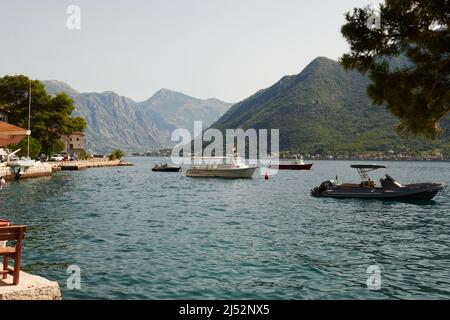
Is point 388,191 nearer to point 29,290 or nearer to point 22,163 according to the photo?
point 29,290

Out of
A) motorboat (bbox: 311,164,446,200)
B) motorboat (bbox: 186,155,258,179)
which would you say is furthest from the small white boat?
motorboat (bbox: 311,164,446,200)

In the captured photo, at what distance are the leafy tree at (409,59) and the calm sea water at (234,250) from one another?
5.89m

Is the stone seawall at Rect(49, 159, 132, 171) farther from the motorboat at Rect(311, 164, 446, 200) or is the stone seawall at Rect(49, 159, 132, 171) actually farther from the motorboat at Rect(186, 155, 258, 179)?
the motorboat at Rect(311, 164, 446, 200)

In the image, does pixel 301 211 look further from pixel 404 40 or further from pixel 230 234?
pixel 404 40

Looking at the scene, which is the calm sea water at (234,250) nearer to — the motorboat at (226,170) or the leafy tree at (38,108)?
the motorboat at (226,170)

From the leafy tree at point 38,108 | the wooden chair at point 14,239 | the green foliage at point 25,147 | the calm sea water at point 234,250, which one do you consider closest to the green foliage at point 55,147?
the leafy tree at point 38,108

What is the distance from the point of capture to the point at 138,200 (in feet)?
145

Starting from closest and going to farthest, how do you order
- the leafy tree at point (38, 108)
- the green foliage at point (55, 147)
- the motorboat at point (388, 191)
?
the motorboat at point (388, 191) → the leafy tree at point (38, 108) → the green foliage at point (55, 147)

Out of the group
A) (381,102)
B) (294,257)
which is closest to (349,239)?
(294,257)

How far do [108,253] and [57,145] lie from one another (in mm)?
92399

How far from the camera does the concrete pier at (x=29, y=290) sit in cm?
929

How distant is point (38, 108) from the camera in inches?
3639

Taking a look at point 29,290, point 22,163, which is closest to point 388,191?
point 29,290

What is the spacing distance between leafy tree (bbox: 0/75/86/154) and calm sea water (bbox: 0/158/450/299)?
58.0 metres
